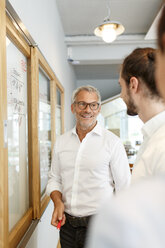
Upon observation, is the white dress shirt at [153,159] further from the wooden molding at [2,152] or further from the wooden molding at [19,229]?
the wooden molding at [19,229]

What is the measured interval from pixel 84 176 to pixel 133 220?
1.23 meters

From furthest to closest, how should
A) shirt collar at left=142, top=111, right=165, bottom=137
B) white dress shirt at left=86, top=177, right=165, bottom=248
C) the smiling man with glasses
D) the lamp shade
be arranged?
the lamp shade → the smiling man with glasses → shirt collar at left=142, top=111, right=165, bottom=137 → white dress shirt at left=86, top=177, right=165, bottom=248

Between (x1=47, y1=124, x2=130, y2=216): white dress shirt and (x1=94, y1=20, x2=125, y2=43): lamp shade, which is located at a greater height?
(x1=94, y1=20, x2=125, y2=43): lamp shade

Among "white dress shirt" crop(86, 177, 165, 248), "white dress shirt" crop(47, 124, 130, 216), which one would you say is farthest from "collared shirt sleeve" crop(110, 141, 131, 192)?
"white dress shirt" crop(86, 177, 165, 248)

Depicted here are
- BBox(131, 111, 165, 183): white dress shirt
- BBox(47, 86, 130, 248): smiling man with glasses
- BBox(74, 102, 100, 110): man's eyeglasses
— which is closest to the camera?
BBox(131, 111, 165, 183): white dress shirt

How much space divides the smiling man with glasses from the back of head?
2.17ft

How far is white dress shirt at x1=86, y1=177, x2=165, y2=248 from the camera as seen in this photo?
30cm

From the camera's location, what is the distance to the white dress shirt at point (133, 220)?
30cm

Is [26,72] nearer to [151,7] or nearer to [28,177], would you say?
[28,177]

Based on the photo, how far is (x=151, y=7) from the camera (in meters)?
3.53

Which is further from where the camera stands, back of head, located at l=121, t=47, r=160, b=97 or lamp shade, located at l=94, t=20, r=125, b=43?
lamp shade, located at l=94, t=20, r=125, b=43

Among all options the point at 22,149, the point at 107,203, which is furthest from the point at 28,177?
the point at 107,203

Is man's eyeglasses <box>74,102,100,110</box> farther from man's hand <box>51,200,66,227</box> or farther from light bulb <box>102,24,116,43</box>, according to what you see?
light bulb <box>102,24,116,43</box>

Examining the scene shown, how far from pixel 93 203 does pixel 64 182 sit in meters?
0.25
